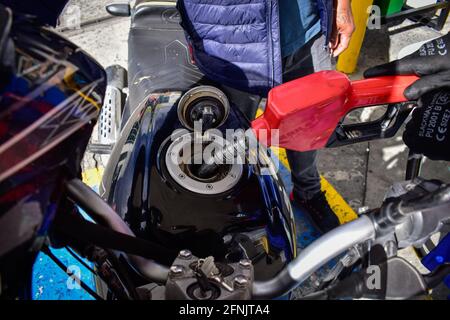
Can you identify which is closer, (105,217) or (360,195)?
(105,217)

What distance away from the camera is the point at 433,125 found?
141cm

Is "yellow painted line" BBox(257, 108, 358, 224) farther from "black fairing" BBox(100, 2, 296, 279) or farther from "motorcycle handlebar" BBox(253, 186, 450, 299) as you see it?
"motorcycle handlebar" BBox(253, 186, 450, 299)

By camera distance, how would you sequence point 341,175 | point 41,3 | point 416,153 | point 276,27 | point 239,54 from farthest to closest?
point 341,175 → point 239,54 → point 276,27 → point 416,153 → point 41,3

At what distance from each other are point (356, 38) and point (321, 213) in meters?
1.56

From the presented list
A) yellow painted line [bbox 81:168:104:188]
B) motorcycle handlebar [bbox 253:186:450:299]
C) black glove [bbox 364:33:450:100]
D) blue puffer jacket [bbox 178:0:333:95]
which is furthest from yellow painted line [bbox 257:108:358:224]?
motorcycle handlebar [bbox 253:186:450:299]

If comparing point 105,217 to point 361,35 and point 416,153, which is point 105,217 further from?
point 361,35

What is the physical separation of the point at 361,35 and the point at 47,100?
121 inches

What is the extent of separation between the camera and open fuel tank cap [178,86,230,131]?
5.13 ft

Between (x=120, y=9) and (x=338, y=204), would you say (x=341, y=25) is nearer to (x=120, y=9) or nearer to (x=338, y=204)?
(x=338, y=204)

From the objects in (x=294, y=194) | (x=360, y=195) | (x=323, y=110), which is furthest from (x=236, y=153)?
(x=360, y=195)

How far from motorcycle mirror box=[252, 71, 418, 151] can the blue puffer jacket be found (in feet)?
1.65

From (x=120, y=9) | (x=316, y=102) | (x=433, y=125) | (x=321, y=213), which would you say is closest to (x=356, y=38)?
(x=321, y=213)

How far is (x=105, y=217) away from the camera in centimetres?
98
